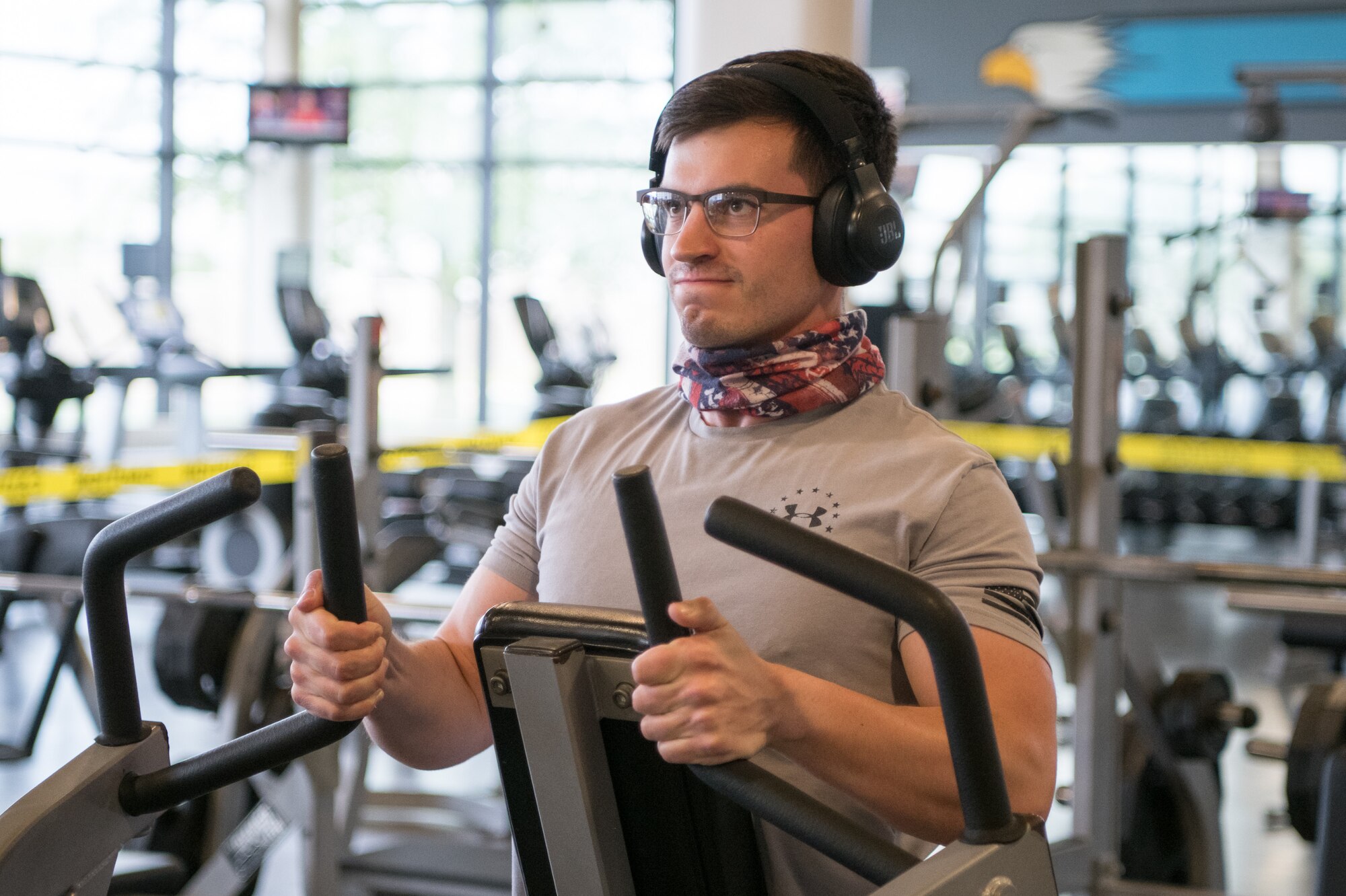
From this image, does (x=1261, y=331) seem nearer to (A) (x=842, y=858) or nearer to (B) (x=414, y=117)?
(B) (x=414, y=117)

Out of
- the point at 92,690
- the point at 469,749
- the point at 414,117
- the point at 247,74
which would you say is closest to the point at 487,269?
the point at 414,117

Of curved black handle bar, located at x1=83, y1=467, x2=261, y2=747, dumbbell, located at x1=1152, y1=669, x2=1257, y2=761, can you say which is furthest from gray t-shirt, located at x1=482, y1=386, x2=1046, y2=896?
dumbbell, located at x1=1152, y1=669, x2=1257, y2=761

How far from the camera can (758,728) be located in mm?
928

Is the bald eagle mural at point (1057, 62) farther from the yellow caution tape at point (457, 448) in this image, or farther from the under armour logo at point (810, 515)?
the under armour logo at point (810, 515)

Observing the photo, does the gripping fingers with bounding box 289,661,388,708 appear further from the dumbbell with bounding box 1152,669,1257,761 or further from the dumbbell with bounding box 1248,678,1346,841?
the dumbbell with bounding box 1152,669,1257,761

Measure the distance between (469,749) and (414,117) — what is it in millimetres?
11062

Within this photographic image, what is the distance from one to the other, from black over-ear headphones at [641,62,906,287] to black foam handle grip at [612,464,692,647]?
52 centimetres

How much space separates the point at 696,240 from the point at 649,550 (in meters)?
0.48

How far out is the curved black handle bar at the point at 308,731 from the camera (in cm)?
91

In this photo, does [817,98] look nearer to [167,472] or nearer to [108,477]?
[108,477]

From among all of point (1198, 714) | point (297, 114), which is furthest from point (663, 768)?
point (297, 114)

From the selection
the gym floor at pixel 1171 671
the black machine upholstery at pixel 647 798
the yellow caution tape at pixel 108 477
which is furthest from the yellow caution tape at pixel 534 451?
the black machine upholstery at pixel 647 798

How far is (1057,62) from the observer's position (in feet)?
34.4

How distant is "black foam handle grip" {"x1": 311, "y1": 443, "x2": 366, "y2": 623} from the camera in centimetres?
90
